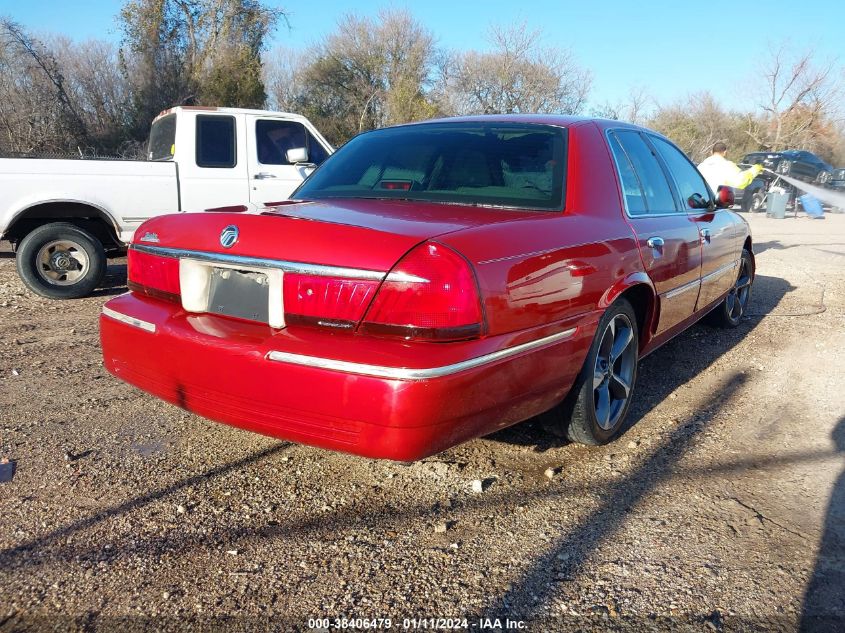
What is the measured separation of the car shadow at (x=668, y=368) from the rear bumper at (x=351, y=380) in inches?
26.3

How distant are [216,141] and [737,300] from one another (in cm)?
532

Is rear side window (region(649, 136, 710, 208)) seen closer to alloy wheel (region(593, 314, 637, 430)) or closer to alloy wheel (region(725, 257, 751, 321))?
alloy wheel (region(725, 257, 751, 321))

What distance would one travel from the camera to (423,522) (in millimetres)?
2602

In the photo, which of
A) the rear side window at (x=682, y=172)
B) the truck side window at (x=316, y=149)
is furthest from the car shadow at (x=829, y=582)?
the truck side window at (x=316, y=149)

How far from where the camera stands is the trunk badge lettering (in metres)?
2.54

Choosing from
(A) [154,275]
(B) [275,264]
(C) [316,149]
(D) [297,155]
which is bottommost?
(A) [154,275]

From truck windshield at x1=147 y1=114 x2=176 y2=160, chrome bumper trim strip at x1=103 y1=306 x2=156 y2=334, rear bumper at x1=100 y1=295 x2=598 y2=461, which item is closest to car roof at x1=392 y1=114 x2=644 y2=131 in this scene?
rear bumper at x1=100 y1=295 x2=598 y2=461

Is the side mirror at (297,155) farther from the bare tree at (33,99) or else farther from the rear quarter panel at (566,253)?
the bare tree at (33,99)

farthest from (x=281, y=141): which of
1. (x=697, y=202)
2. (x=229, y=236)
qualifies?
(x=229, y=236)

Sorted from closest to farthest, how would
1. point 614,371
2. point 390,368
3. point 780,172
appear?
point 390,368
point 614,371
point 780,172

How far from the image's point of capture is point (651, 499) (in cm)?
280

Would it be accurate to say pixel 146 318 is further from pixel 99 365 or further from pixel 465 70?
pixel 465 70

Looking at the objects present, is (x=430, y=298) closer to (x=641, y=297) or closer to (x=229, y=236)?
(x=229, y=236)

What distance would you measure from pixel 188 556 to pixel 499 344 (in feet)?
4.23
